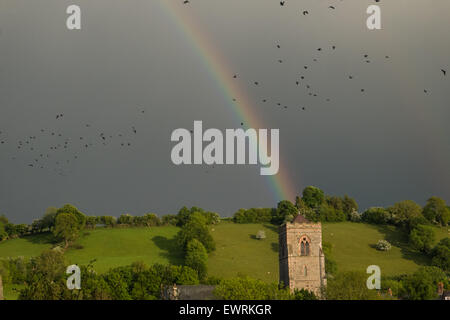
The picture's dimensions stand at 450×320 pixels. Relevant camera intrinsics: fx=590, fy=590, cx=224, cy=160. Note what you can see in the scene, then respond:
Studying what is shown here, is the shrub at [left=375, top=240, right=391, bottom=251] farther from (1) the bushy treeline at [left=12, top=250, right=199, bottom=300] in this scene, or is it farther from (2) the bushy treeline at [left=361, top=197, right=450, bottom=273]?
(1) the bushy treeline at [left=12, top=250, right=199, bottom=300]

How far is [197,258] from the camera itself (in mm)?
142250

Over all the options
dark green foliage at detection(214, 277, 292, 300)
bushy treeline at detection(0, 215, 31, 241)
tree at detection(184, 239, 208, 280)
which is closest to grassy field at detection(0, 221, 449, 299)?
tree at detection(184, 239, 208, 280)

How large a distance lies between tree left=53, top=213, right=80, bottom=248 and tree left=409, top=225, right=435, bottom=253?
319ft

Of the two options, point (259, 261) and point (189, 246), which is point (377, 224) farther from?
point (189, 246)

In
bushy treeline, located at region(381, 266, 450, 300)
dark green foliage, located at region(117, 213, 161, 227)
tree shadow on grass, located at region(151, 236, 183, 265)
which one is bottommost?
bushy treeline, located at region(381, 266, 450, 300)

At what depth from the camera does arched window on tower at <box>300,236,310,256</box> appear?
98.4 m

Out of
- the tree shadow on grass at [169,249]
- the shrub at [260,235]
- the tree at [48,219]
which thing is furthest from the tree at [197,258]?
the tree at [48,219]

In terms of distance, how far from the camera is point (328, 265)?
463ft

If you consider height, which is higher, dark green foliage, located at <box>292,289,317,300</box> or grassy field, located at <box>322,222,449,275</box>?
dark green foliage, located at <box>292,289,317,300</box>

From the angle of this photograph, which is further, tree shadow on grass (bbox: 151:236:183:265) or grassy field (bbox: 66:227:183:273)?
tree shadow on grass (bbox: 151:236:183:265)

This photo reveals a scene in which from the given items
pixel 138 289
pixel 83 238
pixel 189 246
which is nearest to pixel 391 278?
pixel 189 246

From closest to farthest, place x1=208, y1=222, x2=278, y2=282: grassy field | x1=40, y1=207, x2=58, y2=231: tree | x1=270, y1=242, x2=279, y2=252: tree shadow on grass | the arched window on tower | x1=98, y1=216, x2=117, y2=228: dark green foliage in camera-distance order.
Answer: the arched window on tower
x1=208, y1=222, x2=278, y2=282: grassy field
x1=270, y1=242, x2=279, y2=252: tree shadow on grass
x1=40, y1=207, x2=58, y2=231: tree
x1=98, y1=216, x2=117, y2=228: dark green foliage

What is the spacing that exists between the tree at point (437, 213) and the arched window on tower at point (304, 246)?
359 feet
